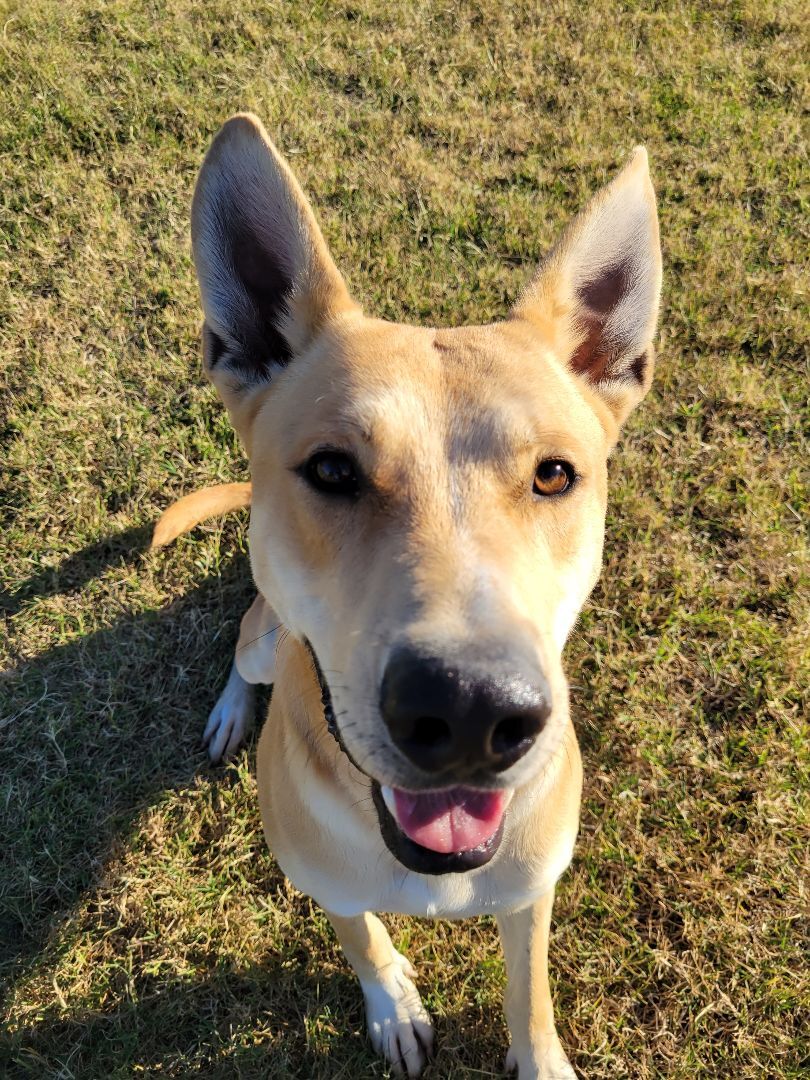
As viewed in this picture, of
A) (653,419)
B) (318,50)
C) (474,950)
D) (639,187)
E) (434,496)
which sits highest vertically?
(318,50)

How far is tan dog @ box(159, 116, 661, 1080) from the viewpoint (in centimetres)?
171

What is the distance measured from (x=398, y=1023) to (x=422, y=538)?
243 centimetres

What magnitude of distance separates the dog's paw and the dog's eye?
2454 millimetres

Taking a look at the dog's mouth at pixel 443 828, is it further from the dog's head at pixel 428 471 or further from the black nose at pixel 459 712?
the black nose at pixel 459 712

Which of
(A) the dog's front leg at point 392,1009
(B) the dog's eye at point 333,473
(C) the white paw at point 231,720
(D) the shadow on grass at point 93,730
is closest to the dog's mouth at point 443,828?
(B) the dog's eye at point 333,473

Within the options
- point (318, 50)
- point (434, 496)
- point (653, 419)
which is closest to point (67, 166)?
point (318, 50)

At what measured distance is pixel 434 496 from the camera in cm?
202

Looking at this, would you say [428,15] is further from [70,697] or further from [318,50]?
[70,697]

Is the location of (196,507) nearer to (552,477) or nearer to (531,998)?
(552,477)

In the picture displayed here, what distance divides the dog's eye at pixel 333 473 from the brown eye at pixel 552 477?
517 mm

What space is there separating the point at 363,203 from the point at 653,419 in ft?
8.25

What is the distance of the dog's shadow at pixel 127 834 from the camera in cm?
342

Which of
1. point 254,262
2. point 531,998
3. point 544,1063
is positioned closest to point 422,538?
point 254,262

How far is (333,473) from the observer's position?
85.1 inches
